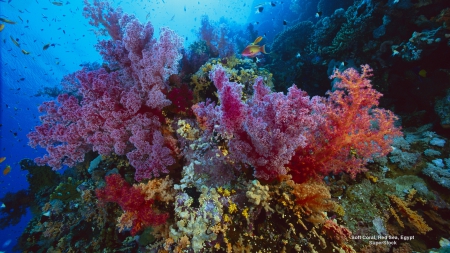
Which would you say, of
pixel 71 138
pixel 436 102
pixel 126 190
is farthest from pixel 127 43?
pixel 436 102

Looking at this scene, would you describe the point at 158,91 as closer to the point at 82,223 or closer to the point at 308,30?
the point at 82,223

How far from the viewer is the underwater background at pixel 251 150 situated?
2418 mm

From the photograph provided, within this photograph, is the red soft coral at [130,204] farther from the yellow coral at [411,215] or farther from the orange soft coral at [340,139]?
the yellow coral at [411,215]

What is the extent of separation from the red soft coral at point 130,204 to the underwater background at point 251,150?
20 millimetres

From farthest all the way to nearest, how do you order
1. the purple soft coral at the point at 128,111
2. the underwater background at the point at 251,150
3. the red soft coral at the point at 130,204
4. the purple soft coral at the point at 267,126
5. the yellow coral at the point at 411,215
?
1. the purple soft coral at the point at 128,111
2. the red soft coral at the point at 130,204
3. the yellow coral at the point at 411,215
4. the underwater background at the point at 251,150
5. the purple soft coral at the point at 267,126

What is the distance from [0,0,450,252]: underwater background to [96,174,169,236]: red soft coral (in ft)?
0.07

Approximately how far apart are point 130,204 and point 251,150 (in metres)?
1.93

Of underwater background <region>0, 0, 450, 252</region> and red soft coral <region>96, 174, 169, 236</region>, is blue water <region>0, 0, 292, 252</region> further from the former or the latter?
red soft coral <region>96, 174, 169, 236</region>

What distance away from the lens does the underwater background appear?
2.42 m

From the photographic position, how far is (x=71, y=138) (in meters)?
3.83

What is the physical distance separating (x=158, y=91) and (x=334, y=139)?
2.98m

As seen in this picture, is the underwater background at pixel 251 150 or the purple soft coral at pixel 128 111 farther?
the purple soft coral at pixel 128 111

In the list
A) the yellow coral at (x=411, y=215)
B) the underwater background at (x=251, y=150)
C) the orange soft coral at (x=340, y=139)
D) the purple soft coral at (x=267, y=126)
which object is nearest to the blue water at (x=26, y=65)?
the underwater background at (x=251, y=150)

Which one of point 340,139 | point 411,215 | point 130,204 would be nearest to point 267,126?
point 340,139
